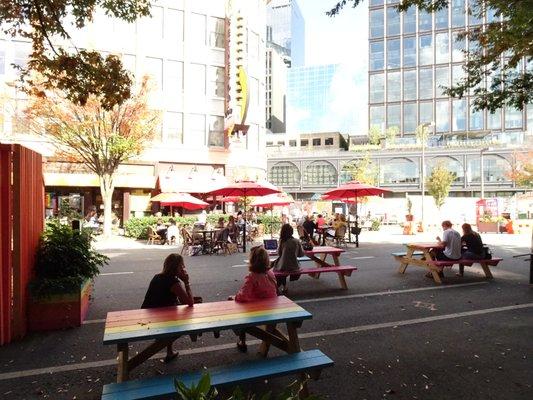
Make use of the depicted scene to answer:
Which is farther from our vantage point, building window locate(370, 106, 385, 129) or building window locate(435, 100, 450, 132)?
building window locate(370, 106, 385, 129)

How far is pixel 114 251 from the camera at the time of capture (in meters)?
16.1

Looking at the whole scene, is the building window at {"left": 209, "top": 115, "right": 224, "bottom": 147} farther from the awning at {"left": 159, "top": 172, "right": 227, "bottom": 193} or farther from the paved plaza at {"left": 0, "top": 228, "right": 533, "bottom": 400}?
the paved plaza at {"left": 0, "top": 228, "right": 533, "bottom": 400}

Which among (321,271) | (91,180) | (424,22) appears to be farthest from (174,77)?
(424,22)

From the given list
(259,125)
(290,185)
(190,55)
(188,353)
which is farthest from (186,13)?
(290,185)

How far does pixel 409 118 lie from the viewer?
91438 mm

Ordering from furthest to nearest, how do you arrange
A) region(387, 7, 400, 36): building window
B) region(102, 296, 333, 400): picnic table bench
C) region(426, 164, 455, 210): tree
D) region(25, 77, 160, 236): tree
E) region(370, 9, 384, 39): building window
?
region(370, 9, 384, 39): building window, region(387, 7, 400, 36): building window, region(426, 164, 455, 210): tree, region(25, 77, 160, 236): tree, region(102, 296, 333, 400): picnic table bench

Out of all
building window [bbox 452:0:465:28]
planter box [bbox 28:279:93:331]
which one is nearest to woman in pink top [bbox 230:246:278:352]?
planter box [bbox 28:279:93:331]

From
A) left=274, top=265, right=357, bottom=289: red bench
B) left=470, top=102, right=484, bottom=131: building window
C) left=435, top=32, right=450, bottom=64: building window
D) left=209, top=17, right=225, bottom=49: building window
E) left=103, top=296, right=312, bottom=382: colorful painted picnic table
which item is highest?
left=435, top=32, right=450, bottom=64: building window

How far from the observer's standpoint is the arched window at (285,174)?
265ft

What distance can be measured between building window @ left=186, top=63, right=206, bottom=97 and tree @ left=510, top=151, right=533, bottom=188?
38010 millimetres

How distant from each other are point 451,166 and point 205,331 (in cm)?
7629

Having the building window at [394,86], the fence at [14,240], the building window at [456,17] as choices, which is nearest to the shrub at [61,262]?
the fence at [14,240]

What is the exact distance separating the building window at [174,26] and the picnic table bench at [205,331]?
29.3 meters

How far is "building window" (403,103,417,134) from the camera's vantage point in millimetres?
90938
